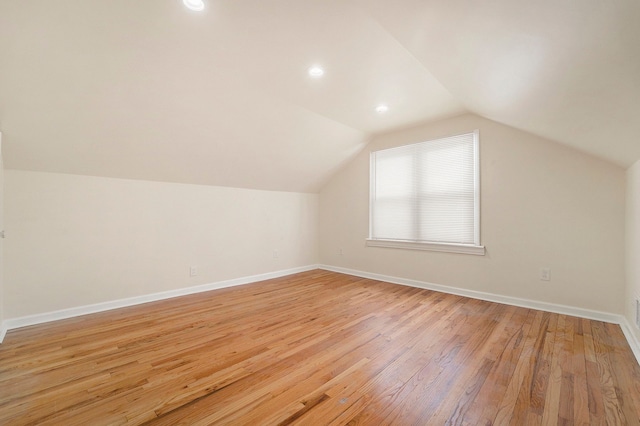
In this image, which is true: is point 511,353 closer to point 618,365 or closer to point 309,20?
point 618,365

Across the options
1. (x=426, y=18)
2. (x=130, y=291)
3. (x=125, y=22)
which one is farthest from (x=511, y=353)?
(x=130, y=291)

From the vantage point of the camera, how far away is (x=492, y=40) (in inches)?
59.0

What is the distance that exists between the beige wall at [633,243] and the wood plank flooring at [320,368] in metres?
0.26

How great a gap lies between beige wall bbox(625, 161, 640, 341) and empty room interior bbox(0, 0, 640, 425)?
0.15ft

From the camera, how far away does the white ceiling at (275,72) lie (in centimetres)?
136

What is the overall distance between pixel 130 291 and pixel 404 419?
10.5 ft

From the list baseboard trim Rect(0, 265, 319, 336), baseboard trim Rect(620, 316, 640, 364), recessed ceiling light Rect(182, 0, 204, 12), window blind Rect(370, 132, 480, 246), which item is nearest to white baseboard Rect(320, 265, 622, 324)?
baseboard trim Rect(620, 316, 640, 364)

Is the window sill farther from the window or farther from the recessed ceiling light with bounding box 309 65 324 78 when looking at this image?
the recessed ceiling light with bounding box 309 65 324 78

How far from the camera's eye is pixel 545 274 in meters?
2.87

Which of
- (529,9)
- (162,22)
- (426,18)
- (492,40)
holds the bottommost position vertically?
(529,9)

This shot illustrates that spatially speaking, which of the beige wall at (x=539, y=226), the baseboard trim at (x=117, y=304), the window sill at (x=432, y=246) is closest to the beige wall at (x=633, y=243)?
the beige wall at (x=539, y=226)

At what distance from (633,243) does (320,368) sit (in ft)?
9.29

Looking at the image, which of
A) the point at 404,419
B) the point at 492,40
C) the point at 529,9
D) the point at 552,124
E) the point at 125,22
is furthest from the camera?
the point at 552,124

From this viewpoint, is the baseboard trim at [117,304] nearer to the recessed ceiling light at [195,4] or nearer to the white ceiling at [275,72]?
the white ceiling at [275,72]
